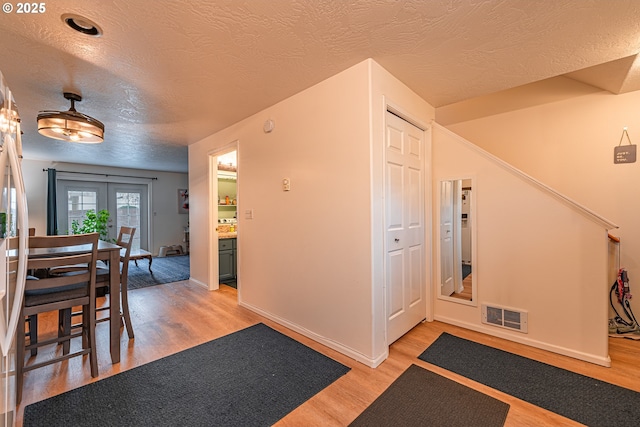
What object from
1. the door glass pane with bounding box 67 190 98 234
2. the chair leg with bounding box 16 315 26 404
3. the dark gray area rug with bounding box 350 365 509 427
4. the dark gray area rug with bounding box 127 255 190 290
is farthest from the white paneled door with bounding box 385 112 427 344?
the door glass pane with bounding box 67 190 98 234

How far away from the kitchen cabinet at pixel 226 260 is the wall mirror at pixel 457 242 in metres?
3.14

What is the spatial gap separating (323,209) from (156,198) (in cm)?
655

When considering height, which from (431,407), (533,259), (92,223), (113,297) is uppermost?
(92,223)

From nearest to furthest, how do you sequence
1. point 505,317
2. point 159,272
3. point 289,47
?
point 289,47 < point 505,317 < point 159,272

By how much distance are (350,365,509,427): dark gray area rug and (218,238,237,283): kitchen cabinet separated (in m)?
3.16

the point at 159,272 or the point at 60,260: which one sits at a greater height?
the point at 60,260

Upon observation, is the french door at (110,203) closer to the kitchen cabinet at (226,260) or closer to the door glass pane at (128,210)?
the door glass pane at (128,210)

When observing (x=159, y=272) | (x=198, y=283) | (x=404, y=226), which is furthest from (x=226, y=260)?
(x=404, y=226)

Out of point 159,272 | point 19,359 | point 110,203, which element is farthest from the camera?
point 110,203

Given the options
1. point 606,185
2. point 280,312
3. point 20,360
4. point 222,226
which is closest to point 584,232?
point 606,185

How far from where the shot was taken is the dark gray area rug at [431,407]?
1.47m

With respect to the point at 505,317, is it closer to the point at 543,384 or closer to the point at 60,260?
the point at 543,384

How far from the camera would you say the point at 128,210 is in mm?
6734

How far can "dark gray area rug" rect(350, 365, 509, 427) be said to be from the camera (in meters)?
1.47
